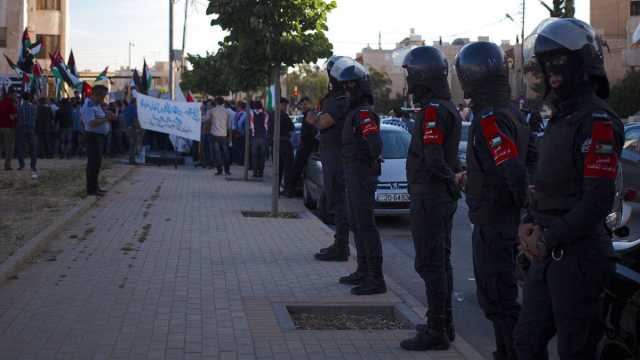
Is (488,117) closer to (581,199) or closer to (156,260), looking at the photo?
(581,199)

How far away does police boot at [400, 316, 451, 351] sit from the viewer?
265 inches

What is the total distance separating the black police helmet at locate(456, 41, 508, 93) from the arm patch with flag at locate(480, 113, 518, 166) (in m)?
0.42

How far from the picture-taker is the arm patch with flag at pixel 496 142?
5168 millimetres

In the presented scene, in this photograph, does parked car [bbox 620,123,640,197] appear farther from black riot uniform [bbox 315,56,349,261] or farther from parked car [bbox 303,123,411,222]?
black riot uniform [bbox 315,56,349,261]

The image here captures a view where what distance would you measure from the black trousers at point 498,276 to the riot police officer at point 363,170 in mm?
3068

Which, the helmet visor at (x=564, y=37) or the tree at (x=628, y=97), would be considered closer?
the helmet visor at (x=564, y=37)

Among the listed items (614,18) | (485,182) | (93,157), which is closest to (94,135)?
(93,157)

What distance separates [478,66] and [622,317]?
196 cm

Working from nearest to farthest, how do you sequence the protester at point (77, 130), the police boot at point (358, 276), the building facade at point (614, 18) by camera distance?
the police boot at point (358, 276) < the protester at point (77, 130) < the building facade at point (614, 18)

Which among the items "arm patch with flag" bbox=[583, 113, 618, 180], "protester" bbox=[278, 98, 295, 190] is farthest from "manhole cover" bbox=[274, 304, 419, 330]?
"protester" bbox=[278, 98, 295, 190]

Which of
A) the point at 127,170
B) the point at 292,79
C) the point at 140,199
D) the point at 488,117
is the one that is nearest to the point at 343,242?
the point at 488,117

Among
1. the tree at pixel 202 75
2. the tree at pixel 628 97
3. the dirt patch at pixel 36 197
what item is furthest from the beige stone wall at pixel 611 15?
the dirt patch at pixel 36 197

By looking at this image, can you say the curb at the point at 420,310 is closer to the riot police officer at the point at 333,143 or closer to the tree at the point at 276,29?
the riot police officer at the point at 333,143

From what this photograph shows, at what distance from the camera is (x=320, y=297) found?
28.2 feet
